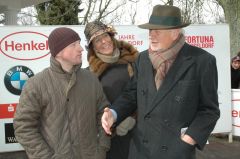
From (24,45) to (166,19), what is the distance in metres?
4.17

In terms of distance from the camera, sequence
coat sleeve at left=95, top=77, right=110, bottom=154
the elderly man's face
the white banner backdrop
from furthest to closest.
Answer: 1. the white banner backdrop
2. coat sleeve at left=95, top=77, right=110, bottom=154
3. the elderly man's face

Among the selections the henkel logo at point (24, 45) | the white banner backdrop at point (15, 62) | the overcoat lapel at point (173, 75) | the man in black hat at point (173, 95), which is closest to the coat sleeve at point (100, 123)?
the man in black hat at point (173, 95)

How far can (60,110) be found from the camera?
9.19 ft

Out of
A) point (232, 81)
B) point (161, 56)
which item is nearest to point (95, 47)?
point (161, 56)

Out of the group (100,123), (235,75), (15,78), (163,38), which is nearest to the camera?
(163,38)

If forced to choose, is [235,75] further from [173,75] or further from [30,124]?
[30,124]

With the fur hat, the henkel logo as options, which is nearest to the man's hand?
the fur hat

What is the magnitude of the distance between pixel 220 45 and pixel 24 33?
11.5 feet

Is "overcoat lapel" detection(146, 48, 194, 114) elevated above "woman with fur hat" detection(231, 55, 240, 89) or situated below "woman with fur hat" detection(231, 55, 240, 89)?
above

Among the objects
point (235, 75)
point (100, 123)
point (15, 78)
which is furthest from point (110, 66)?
point (235, 75)

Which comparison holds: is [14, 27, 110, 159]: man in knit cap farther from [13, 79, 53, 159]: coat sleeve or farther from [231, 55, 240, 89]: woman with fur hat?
[231, 55, 240, 89]: woman with fur hat

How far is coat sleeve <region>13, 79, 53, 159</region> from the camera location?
2727 mm

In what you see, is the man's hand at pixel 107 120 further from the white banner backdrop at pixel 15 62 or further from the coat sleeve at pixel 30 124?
the white banner backdrop at pixel 15 62

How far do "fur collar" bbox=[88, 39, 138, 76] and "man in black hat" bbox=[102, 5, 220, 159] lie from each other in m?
0.66
